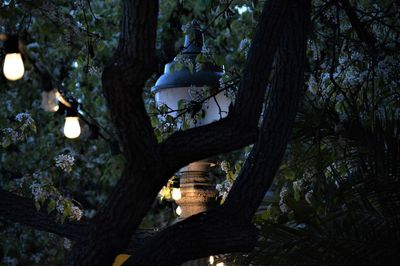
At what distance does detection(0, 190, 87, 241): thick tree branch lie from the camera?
18.9ft

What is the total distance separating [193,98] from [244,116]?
251 cm

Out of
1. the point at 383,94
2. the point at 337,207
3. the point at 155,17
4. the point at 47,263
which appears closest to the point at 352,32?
the point at 383,94

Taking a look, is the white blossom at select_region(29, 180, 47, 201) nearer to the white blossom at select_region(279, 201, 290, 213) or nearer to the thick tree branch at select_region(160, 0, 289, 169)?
the thick tree branch at select_region(160, 0, 289, 169)

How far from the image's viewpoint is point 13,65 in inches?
239

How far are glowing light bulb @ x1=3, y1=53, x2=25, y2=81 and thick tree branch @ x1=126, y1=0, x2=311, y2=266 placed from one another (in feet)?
5.00

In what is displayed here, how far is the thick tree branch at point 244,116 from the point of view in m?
4.87

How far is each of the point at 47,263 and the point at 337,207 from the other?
9745 mm

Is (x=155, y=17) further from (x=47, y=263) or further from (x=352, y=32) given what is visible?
(x=47, y=263)

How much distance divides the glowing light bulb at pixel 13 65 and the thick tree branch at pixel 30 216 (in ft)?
2.40

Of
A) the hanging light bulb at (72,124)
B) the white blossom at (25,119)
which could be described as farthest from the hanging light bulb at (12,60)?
the hanging light bulb at (72,124)

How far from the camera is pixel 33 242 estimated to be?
1634 centimetres

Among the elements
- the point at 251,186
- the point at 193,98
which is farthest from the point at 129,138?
the point at 193,98

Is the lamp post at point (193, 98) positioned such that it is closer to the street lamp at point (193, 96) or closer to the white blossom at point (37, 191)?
the street lamp at point (193, 96)

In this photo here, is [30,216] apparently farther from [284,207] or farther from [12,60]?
[284,207]
